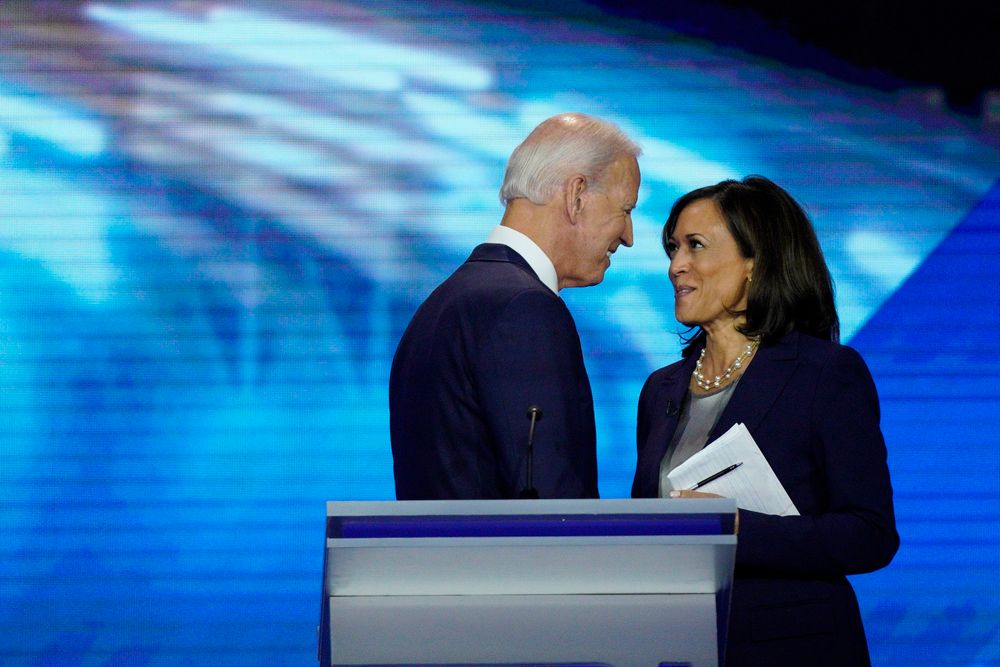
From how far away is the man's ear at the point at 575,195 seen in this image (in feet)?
9.80

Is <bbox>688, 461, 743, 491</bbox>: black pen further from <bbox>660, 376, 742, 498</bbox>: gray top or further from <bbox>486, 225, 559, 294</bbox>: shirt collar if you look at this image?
<bbox>486, 225, 559, 294</bbox>: shirt collar

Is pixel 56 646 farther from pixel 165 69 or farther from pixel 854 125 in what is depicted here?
pixel 854 125

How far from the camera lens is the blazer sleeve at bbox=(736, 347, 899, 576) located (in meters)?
2.73

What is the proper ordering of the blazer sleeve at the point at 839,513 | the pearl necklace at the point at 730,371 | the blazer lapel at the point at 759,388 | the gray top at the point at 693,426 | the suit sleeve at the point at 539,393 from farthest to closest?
the pearl necklace at the point at 730,371 < the gray top at the point at 693,426 < the blazer lapel at the point at 759,388 < the blazer sleeve at the point at 839,513 < the suit sleeve at the point at 539,393

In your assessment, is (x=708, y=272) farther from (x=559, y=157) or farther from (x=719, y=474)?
(x=719, y=474)

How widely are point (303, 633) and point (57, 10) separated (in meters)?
2.63

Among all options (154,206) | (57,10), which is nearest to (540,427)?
(154,206)

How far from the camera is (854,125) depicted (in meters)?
5.43

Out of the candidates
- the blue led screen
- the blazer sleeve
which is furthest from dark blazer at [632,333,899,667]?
the blue led screen

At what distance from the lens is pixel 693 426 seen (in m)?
3.11

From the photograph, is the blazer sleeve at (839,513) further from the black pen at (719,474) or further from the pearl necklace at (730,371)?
the pearl necklace at (730,371)

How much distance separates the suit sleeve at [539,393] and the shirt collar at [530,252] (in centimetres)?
21

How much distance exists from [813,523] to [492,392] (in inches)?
26.9

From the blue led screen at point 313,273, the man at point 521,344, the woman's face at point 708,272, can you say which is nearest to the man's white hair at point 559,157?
the man at point 521,344
